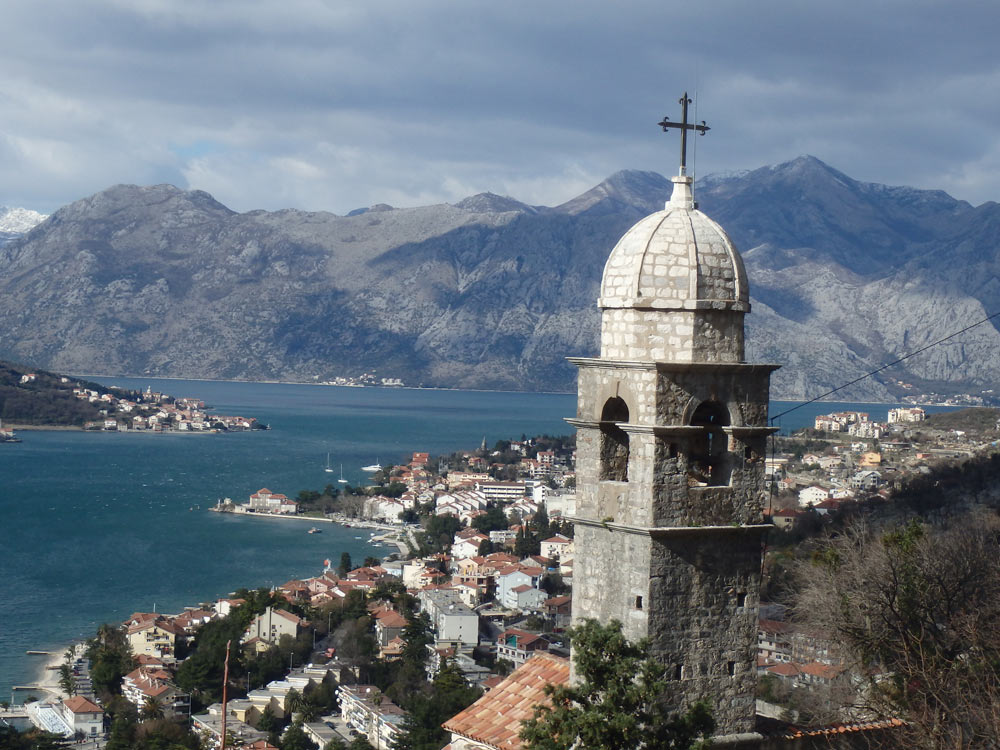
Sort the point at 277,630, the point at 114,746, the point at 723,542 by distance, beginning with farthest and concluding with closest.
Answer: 1. the point at 277,630
2. the point at 114,746
3. the point at 723,542

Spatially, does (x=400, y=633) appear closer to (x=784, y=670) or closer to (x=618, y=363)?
(x=784, y=670)

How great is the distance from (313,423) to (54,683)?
380 ft

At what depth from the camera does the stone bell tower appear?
24.7ft

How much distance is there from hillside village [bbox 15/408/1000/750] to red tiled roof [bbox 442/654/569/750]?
0.03 metres

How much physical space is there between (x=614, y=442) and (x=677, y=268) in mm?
1139

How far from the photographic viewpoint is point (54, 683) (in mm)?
A: 36969

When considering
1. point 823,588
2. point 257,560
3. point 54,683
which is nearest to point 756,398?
point 823,588

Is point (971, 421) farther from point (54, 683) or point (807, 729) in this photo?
point (807, 729)

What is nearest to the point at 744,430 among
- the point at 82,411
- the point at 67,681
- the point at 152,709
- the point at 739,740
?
the point at 739,740

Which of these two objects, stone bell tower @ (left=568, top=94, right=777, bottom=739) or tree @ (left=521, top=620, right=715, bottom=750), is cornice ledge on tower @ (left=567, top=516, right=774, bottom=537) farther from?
tree @ (left=521, top=620, right=715, bottom=750)

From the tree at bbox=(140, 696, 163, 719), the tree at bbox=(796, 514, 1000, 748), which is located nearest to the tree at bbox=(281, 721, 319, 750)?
the tree at bbox=(140, 696, 163, 719)

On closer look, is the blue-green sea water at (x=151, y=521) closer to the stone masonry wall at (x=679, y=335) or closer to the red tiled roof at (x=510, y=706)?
the red tiled roof at (x=510, y=706)

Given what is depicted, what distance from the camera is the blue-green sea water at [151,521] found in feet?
161

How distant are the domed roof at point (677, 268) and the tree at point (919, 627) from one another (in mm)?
2862
